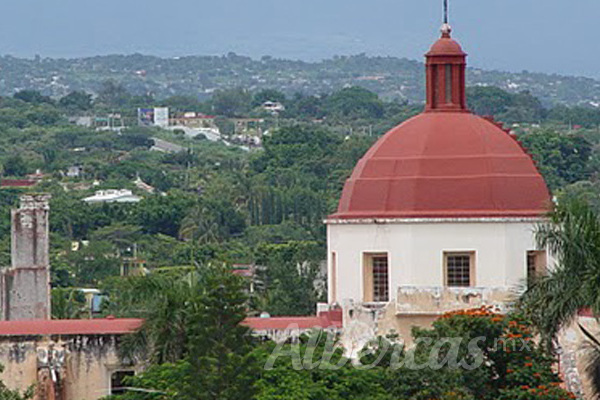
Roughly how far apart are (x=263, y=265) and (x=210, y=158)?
303 feet

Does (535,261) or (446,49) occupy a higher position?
(446,49)

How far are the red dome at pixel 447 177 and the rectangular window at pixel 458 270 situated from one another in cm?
81

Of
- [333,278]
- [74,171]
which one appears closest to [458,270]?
[333,278]

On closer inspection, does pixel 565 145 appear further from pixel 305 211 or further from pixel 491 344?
pixel 491 344

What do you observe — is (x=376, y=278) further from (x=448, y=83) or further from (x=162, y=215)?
(x=162, y=215)

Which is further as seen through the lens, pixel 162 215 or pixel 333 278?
pixel 162 215

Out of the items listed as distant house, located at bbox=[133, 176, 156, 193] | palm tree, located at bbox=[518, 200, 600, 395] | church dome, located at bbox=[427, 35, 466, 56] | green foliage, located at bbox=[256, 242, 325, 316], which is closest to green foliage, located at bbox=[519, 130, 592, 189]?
green foliage, located at bbox=[256, 242, 325, 316]

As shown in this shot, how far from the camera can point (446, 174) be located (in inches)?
1661

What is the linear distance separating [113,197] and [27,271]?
84595 mm

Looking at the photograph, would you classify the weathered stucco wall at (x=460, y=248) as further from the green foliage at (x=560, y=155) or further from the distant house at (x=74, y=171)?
the distant house at (x=74, y=171)

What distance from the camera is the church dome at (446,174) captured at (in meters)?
41.8

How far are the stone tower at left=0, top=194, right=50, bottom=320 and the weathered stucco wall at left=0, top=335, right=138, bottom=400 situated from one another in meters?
9.72

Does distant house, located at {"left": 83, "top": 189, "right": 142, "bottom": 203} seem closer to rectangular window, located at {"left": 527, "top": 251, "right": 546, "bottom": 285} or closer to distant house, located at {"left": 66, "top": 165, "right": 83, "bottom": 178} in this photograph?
distant house, located at {"left": 66, "top": 165, "right": 83, "bottom": 178}

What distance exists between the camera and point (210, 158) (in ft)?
578
